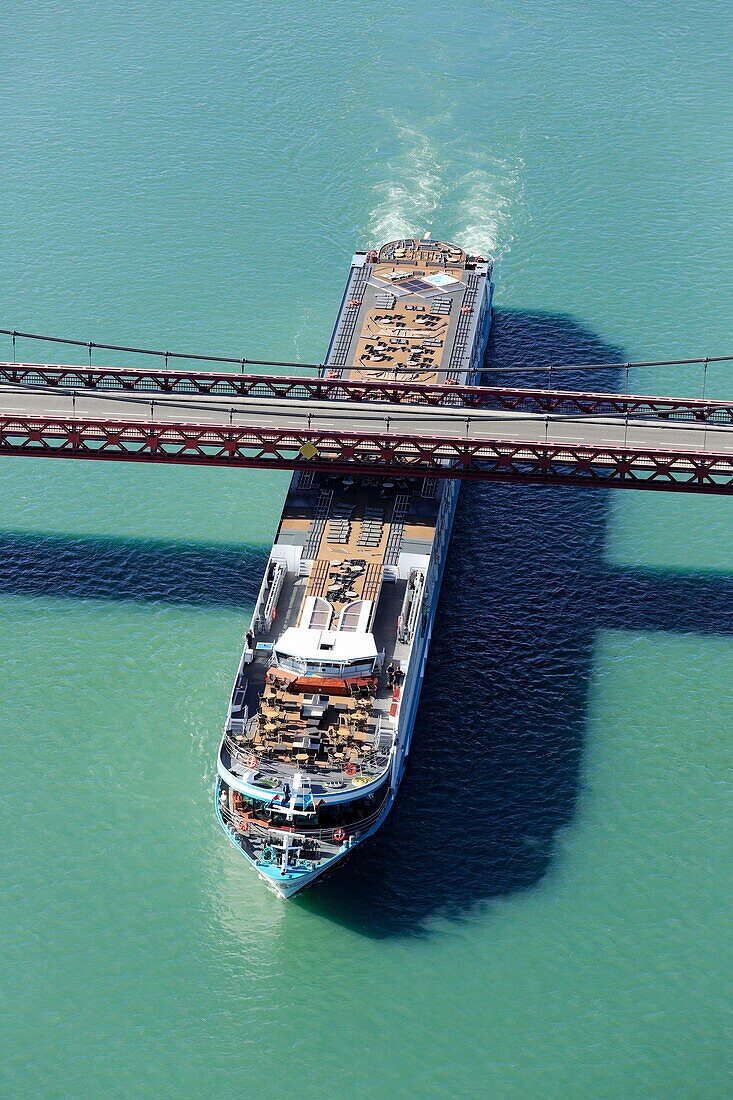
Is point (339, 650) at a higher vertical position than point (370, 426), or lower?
lower

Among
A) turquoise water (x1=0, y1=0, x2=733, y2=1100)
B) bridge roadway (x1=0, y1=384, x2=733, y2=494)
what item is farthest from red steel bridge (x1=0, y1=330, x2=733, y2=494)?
turquoise water (x1=0, y1=0, x2=733, y2=1100)

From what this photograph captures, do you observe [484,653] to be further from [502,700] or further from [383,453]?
[383,453]

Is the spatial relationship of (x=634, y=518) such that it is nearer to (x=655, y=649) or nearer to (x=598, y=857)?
(x=655, y=649)

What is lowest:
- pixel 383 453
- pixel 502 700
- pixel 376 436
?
pixel 502 700

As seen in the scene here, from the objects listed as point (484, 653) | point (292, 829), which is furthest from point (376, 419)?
point (292, 829)

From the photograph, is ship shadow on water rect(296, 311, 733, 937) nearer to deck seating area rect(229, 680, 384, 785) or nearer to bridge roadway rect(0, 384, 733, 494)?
deck seating area rect(229, 680, 384, 785)

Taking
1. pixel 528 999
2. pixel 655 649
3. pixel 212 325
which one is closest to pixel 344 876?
pixel 528 999

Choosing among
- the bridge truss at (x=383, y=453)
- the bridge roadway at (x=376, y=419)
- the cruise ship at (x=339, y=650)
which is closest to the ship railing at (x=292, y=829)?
the cruise ship at (x=339, y=650)

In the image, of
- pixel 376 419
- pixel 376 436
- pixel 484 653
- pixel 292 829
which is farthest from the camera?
pixel 376 419
